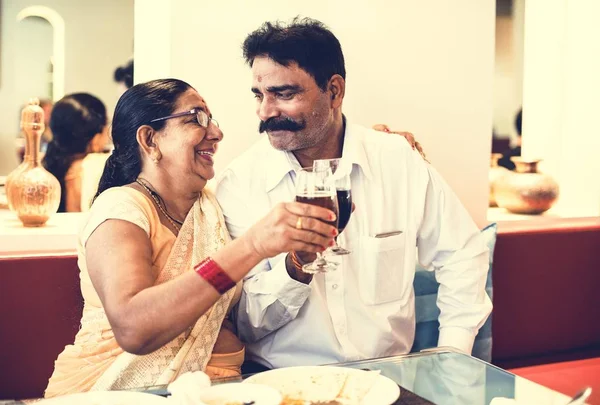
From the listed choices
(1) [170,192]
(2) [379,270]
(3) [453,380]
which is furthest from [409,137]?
(3) [453,380]

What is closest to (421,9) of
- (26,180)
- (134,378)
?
(26,180)

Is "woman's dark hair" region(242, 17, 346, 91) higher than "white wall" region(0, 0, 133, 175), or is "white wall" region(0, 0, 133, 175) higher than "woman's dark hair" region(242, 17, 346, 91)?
"white wall" region(0, 0, 133, 175)

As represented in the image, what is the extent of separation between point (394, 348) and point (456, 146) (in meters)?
1.00

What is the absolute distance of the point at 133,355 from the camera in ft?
6.21

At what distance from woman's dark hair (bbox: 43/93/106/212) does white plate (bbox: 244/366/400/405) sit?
2.48 metres

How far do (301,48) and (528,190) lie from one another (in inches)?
61.8

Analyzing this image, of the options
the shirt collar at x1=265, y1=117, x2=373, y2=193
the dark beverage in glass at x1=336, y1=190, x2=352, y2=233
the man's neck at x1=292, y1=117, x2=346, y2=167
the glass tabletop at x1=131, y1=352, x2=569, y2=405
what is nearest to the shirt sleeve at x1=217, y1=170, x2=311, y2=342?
the shirt collar at x1=265, y1=117, x2=373, y2=193

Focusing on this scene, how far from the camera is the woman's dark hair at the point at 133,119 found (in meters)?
2.11

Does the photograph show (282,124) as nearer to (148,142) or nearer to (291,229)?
(148,142)

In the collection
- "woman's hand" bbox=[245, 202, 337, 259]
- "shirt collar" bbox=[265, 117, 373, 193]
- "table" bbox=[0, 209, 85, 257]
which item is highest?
"shirt collar" bbox=[265, 117, 373, 193]

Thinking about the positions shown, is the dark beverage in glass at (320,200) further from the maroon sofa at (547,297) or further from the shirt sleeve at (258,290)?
the maroon sofa at (547,297)

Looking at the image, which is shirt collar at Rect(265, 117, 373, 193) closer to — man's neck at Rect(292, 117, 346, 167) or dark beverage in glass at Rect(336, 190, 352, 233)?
man's neck at Rect(292, 117, 346, 167)

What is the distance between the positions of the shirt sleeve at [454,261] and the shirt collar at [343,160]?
24 cm

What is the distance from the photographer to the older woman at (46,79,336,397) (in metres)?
1.71
